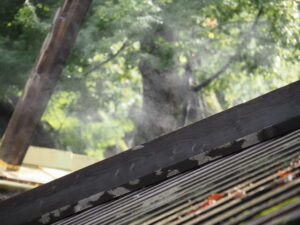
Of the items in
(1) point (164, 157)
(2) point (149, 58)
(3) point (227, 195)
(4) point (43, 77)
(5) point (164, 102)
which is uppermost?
(2) point (149, 58)

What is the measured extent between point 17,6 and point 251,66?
7221 millimetres

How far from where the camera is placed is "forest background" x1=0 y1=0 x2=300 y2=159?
38.3 ft

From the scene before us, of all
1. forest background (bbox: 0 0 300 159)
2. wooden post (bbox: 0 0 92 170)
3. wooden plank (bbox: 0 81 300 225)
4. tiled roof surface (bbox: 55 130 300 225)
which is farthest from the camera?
forest background (bbox: 0 0 300 159)

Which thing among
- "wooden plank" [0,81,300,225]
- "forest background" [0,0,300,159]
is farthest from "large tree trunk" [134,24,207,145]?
"wooden plank" [0,81,300,225]

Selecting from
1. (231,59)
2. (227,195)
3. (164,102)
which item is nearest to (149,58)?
(164,102)

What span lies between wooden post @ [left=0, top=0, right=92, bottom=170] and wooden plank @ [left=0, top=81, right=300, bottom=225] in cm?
453

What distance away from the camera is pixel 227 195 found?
6.82 feet

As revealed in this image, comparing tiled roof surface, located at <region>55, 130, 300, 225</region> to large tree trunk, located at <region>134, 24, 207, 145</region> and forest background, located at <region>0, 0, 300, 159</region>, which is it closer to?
forest background, located at <region>0, 0, 300, 159</region>

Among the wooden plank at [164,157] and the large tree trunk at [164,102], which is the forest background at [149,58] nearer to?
the large tree trunk at [164,102]

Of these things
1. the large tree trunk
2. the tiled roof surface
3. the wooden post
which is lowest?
the tiled roof surface

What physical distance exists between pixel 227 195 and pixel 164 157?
1007mm

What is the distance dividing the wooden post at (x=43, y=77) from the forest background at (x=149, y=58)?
2.92 m

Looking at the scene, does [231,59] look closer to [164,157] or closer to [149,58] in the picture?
[149,58]

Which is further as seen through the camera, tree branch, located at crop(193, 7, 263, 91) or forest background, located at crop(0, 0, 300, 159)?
tree branch, located at crop(193, 7, 263, 91)
